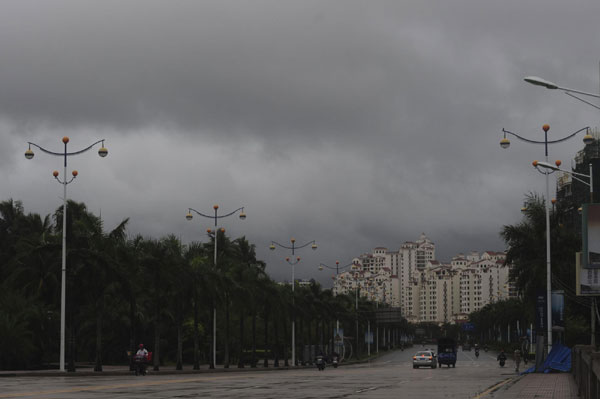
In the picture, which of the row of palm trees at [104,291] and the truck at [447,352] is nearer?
the row of palm trees at [104,291]

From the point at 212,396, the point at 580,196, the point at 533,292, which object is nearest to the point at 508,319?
the point at 580,196

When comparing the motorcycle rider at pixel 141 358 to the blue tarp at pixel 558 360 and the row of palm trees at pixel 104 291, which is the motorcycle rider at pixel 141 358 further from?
the blue tarp at pixel 558 360

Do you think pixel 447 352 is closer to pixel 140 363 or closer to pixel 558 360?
pixel 558 360

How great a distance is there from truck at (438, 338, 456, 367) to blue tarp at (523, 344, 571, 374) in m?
30.7

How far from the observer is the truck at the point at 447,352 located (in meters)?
78.4

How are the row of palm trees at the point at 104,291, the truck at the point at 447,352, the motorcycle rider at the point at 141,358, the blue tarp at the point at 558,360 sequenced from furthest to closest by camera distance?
the truck at the point at 447,352 → the row of palm trees at the point at 104,291 → the blue tarp at the point at 558,360 → the motorcycle rider at the point at 141,358

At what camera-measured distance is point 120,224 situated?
172ft

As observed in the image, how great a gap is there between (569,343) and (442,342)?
13.3 m

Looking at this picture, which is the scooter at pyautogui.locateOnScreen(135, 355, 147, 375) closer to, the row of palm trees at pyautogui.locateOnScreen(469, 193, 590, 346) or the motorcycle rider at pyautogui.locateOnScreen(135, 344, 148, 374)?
the motorcycle rider at pyautogui.locateOnScreen(135, 344, 148, 374)

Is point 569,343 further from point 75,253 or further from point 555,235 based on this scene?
point 75,253

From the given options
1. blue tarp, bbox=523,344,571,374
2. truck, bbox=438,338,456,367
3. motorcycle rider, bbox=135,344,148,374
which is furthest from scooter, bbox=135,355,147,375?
truck, bbox=438,338,456,367

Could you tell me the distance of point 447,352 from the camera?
7944 centimetres

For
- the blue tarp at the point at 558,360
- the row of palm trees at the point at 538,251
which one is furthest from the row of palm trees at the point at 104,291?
the blue tarp at the point at 558,360

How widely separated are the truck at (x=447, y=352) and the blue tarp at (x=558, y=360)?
3070cm
